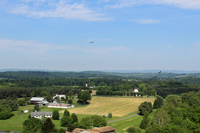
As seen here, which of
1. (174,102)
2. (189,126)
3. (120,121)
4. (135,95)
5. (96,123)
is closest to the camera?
(189,126)

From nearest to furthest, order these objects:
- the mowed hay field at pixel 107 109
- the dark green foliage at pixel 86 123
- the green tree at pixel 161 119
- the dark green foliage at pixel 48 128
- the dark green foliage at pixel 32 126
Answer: the dark green foliage at pixel 48 128 < the dark green foliage at pixel 32 126 < the dark green foliage at pixel 86 123 < the green tree at pixel 161 119 < the mowed hay field at pixel 107 109

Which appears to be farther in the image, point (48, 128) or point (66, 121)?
point (66, 121)

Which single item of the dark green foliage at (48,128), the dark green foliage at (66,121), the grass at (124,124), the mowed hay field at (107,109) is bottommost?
the mowed hay field at (107,109)

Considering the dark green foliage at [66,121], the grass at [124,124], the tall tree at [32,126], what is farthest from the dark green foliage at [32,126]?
the grass at [124,124]

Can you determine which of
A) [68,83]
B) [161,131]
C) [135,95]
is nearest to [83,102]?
[135,95]

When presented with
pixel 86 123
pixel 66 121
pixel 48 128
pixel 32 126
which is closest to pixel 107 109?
pixel 66 121

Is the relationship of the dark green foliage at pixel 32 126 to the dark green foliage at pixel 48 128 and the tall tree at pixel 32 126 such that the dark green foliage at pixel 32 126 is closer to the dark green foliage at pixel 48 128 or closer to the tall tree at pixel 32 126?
the tall tree at pixel 32 126

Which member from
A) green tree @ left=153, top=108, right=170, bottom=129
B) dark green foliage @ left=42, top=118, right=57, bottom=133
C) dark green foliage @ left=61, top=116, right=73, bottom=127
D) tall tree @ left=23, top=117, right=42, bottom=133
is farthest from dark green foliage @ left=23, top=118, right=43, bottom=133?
green tree @ left=153, top=108, right=170, bottom=129

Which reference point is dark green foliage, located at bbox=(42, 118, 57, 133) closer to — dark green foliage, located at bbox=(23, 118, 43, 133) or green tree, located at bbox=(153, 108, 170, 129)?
dark green foliage, located at bbox=(23, 118, 43, 133)

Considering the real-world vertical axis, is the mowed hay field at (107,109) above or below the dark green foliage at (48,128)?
below

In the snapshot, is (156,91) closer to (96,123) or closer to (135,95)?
(135,95)

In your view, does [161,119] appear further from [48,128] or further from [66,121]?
[48,128]
